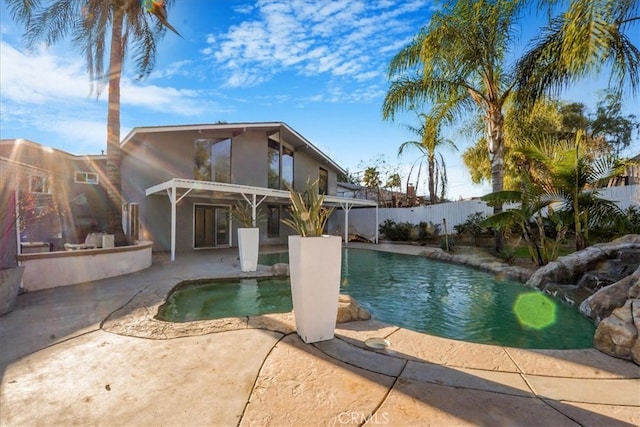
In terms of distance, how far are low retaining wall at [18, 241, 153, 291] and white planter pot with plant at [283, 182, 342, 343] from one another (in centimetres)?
614

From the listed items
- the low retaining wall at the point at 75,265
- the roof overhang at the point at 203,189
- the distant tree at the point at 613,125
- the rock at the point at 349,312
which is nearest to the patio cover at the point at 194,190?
the roof overhang at the point at 203,189

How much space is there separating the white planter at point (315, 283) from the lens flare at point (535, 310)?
3.62 metres

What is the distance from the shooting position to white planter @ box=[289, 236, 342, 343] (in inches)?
135

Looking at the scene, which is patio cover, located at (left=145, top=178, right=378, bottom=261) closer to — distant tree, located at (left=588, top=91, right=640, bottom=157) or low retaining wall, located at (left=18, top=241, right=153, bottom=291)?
low retaining wall, located at (left=18, top=241, right=153, bottom=291)

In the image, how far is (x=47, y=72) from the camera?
10.2m

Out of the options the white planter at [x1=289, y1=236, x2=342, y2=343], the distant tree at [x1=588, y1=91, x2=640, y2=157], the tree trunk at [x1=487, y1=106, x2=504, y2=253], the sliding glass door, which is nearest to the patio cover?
the sliding glass door

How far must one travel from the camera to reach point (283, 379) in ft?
9.07

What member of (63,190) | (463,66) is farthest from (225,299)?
(63,190)

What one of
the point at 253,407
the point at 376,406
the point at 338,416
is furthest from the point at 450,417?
the point at 253,407

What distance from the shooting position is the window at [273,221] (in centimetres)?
1818

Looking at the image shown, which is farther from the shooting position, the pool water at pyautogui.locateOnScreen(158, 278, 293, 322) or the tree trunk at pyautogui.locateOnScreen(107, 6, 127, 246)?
the tree trunk at pyautogui.locateOnScreen(107, 6, 127, 246)

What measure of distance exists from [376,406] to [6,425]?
2630 mm

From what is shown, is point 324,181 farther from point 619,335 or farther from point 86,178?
point 619,335

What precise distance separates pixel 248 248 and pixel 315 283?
223 inches
